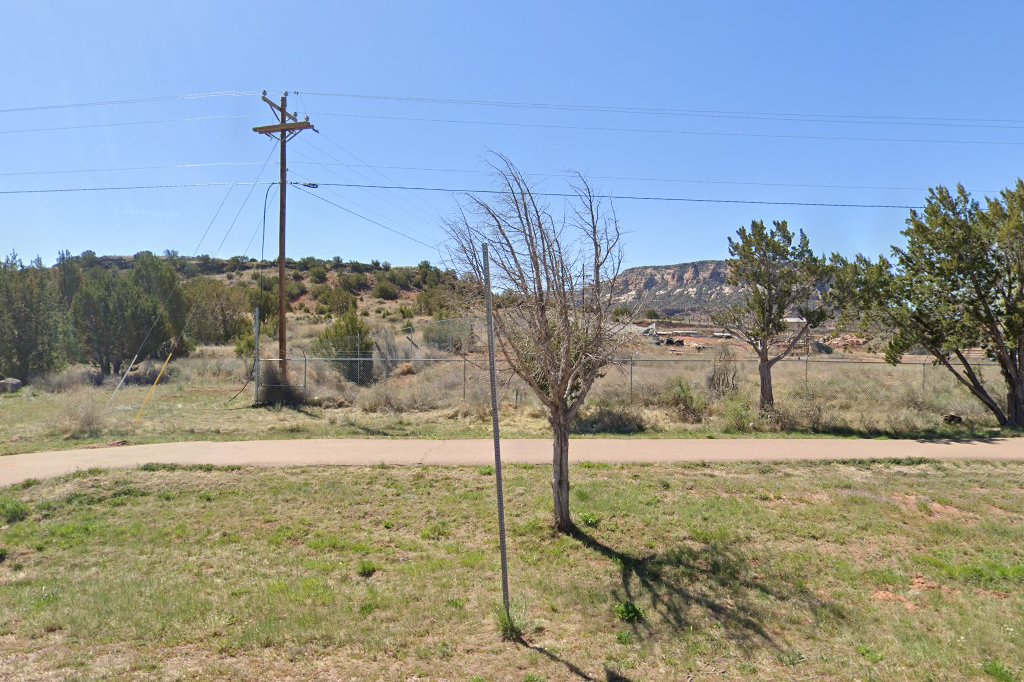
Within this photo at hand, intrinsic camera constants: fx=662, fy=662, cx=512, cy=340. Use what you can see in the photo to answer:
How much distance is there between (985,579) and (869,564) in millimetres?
1052

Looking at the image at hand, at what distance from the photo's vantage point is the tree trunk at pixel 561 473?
25.5 feet

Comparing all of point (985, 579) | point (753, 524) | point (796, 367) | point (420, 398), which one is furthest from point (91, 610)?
point (796, 367)

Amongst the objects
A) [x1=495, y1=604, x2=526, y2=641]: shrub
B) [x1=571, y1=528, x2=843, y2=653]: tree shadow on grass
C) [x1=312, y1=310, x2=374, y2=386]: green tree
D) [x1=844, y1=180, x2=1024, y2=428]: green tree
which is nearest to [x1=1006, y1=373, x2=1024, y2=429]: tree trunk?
[x1=844, y1=180, x2=1024, y2=428]: green tree

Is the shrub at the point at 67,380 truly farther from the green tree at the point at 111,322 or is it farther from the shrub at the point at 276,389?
the shrub at the point at 276,389

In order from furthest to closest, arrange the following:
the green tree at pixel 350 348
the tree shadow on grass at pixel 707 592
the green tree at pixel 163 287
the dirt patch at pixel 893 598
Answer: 1. the green tree at pixel 163 287
2. the green tree at pixel 350 348
3. the dirt patch at pixel 893 598
4. the tree shadow on grass at pixel 707 592

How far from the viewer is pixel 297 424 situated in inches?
610

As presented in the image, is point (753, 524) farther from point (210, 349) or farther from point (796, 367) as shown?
point (210, 349)

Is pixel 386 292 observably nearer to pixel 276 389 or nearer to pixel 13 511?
pixel 276 389

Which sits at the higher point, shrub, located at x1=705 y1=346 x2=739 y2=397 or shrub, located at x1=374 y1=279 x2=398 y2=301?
shrub, located at x1=374 y1=279 x2=398 y2=301

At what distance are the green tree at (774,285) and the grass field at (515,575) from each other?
5.77 metres

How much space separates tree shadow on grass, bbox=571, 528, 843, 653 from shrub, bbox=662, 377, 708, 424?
890 centimetres

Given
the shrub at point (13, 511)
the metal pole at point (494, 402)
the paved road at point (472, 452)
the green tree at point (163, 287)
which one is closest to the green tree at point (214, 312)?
the green tree at point (163, 287)

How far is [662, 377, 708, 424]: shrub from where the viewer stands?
16359 mm

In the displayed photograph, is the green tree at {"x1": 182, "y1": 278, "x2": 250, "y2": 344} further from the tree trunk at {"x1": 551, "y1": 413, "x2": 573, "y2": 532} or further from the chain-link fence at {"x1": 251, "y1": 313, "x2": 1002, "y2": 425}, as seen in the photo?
the tree trunk at {"x1": 551, "y1": 413, "x2": 573, "y2": 532}
